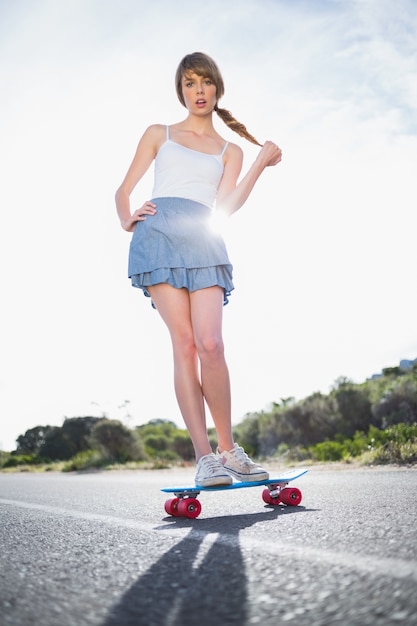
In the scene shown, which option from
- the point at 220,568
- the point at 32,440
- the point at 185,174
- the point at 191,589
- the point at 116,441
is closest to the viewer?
the point at 191,589

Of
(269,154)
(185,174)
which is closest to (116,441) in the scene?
(185,174)

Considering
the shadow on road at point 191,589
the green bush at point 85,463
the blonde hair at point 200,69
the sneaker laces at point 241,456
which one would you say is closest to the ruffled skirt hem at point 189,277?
the sneaker laces at point 241,456

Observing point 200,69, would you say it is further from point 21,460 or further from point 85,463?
point 21,460

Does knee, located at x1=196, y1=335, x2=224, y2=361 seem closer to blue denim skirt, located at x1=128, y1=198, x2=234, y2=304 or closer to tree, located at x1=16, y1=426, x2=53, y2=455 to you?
blue denim skirt, located at x1=128, y1=198, x2=234, y2=304

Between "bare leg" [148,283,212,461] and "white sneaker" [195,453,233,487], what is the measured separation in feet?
0.58

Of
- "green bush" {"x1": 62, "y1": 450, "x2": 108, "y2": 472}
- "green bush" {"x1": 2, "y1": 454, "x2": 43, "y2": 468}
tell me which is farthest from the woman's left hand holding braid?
"green bush" {"x1": 2, "y1": 454, "x2": 43, "y2": 468}

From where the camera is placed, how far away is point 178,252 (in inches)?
145

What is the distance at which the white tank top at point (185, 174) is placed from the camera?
3953 millimetres

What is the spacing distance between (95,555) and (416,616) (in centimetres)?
116

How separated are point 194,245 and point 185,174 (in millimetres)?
518

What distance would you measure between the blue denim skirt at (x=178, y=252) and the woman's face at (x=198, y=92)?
0.68 meters

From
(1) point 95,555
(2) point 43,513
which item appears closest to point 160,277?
(2) point 43,513

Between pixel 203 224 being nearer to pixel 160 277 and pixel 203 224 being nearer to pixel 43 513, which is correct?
pixel 160 277

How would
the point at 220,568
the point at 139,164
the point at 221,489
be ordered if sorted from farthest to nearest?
the point at 139,164 → the point at 221,489 → the point at 220,568
